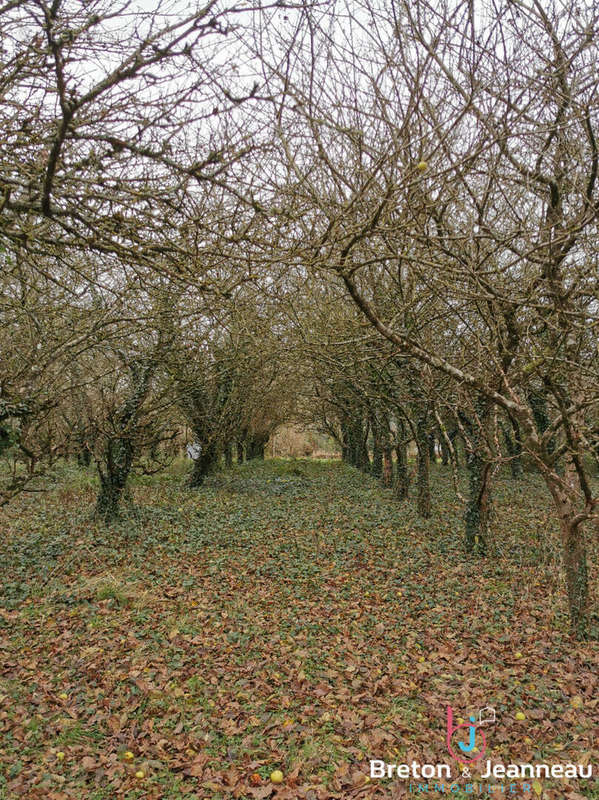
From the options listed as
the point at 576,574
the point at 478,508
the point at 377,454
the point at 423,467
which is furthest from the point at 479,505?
the point at 377,454

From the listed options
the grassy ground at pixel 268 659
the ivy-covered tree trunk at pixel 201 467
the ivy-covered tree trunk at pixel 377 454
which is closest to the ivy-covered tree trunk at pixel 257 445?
the ivy-covered tree trunk at pixel 377 454

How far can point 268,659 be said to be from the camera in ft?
17.3

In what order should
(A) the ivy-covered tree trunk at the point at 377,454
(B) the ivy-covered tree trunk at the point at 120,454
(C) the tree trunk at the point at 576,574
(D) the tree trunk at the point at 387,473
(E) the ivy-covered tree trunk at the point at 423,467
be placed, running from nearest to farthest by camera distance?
(C) the tree trunk at the point at 576,574 → (B) the ivy-covered tree trunk at the point at 120,454 → (E) the ivy-covered tree trunk at the point at 423,467 → (D) the tree trunk at the point at 387,473 → (A) the ivy-covered tree trunk at the point at 377,454

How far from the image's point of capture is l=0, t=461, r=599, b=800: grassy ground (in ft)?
12.2

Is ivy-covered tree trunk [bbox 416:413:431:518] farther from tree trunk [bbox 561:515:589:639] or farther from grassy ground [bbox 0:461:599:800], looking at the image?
tree trunk [bbox 561:515:589:639]

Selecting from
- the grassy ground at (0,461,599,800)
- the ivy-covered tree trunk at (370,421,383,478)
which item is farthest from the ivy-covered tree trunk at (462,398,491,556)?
the ivy-covered tree trunk at (370,421,383,478)

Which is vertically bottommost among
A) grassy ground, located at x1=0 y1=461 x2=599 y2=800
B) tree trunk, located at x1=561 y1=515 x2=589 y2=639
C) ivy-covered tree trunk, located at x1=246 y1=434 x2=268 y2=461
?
grassy ground, located at x1=0 y1=461 x2=599 y2=800

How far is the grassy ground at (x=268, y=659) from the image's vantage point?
3.73m

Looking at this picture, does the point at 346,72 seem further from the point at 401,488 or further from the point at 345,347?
the point at 401,488

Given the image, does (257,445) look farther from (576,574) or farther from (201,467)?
(576,574)

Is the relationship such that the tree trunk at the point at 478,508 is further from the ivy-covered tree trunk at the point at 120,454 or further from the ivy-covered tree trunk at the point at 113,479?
the ivy-covered tree trunk at the point at 113,479

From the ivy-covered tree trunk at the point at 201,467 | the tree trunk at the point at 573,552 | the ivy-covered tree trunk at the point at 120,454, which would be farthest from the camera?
the ivy-covered tree trunk at the point at 201,467

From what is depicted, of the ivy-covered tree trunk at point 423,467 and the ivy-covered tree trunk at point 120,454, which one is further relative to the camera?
the ivy-covered tree trunk at point 423,467

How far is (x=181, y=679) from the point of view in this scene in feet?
15.8
